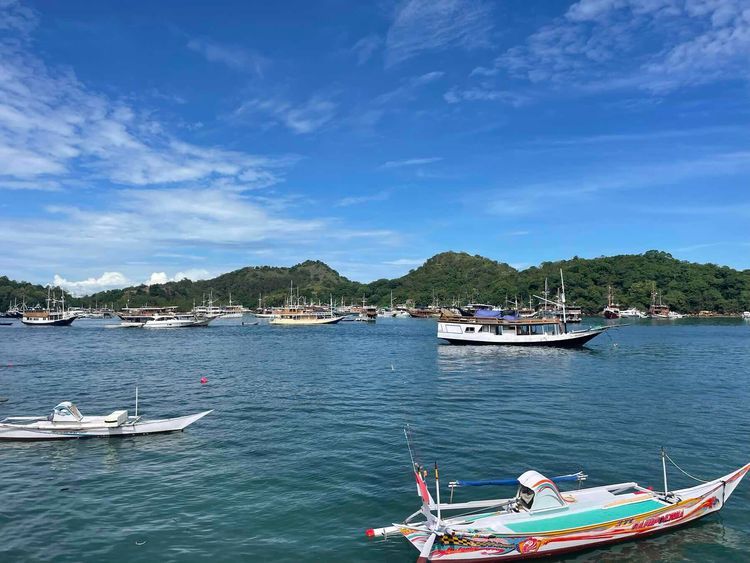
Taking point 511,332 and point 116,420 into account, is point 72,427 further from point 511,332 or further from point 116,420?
point 511,332

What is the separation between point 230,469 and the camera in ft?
70.9

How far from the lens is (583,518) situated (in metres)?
14.4

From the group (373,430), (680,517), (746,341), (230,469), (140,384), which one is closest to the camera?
(680,517)

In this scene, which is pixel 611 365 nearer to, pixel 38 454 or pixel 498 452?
pixel 498 452

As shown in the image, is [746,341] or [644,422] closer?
[644,422]

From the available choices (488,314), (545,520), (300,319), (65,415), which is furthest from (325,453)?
(300,319)

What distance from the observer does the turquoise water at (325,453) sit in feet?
50.5

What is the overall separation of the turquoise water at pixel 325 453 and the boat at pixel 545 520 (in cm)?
64

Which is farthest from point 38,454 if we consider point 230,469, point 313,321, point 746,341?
point 313,321

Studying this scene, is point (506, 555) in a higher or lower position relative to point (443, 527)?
lower

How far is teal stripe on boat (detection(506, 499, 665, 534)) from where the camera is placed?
546 inches

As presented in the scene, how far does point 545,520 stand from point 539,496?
0.66m

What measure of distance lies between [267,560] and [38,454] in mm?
16162

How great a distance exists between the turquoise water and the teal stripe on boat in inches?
39.5
